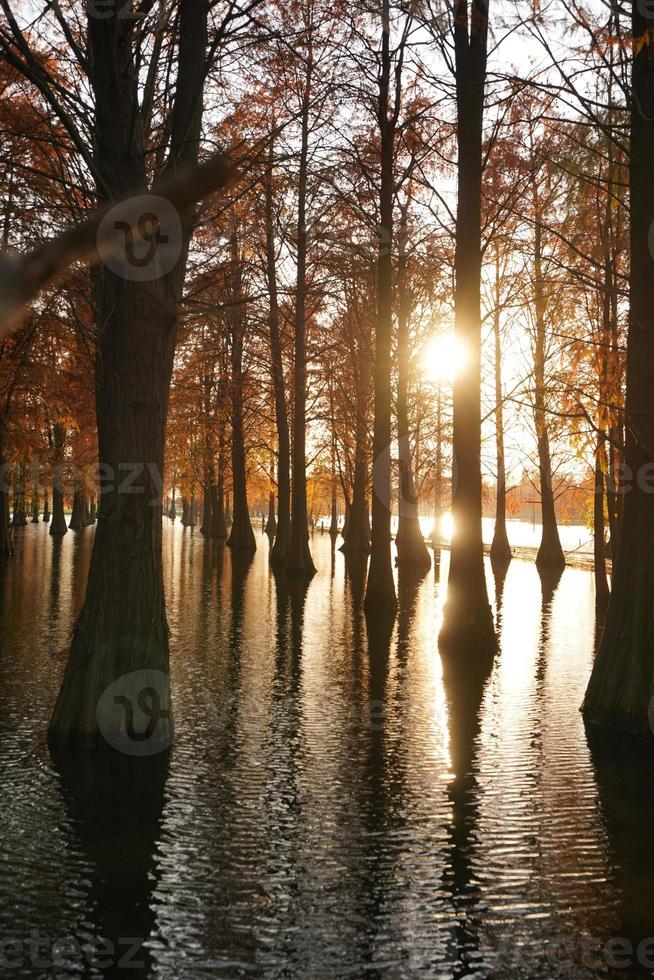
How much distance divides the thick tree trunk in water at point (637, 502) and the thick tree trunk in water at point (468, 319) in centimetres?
467

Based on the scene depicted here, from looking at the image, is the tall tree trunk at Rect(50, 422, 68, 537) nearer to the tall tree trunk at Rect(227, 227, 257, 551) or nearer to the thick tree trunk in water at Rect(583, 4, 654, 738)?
the tall tree trunk at Rect(227, 227, 257, 551)

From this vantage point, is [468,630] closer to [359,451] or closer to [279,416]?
[279,416]

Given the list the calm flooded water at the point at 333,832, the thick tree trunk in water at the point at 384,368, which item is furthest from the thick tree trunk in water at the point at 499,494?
the calm flooded water at the point at 333,832

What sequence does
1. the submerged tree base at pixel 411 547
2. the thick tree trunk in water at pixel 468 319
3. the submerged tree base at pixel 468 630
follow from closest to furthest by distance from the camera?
the submerged tree base at pixel 468 630 < the thick tree trunk in water at pixel 468 319 < the submerged tree base at pixel 411 547

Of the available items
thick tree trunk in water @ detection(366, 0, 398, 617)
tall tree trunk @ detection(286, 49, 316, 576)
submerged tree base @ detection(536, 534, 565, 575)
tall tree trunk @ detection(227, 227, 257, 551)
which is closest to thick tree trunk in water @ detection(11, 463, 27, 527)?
tall tree trunk @ detection(227, 227, 257, 551)

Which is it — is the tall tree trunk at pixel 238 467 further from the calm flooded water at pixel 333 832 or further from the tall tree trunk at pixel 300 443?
the calm flooded water at pixel 333 832

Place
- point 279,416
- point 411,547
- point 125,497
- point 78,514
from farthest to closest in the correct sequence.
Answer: point 78,514
point 279,416
point 411,547
point 125,497

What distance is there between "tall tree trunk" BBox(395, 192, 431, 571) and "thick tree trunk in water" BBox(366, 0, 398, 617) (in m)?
4.94

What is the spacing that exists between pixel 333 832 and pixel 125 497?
3.62 meters

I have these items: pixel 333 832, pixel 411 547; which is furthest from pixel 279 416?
pixel 333 832

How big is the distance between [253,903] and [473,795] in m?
2.62

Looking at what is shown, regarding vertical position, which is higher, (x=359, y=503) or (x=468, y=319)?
(x=468, y=319)

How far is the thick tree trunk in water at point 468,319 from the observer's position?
14422 mm

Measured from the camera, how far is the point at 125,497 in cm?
855
